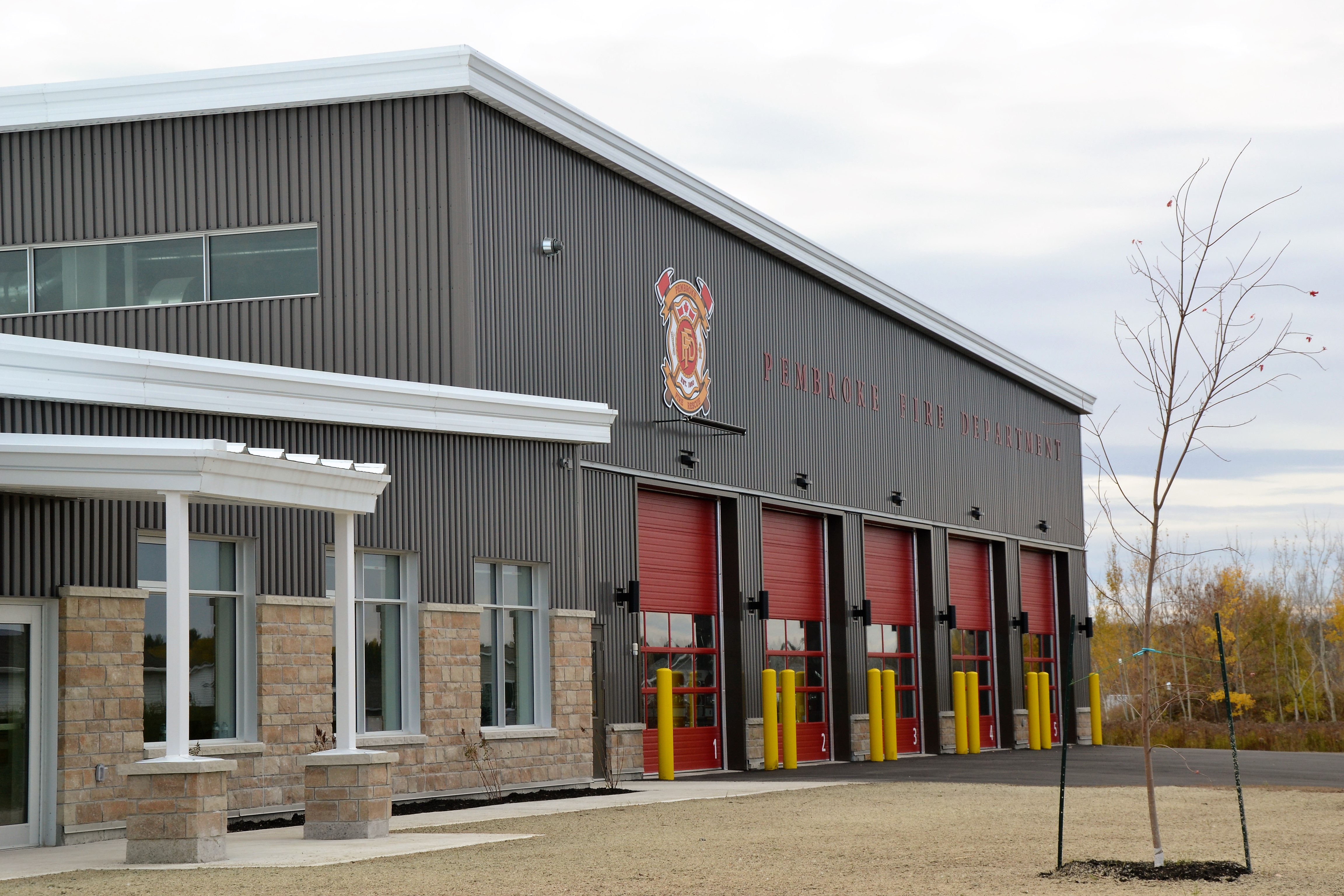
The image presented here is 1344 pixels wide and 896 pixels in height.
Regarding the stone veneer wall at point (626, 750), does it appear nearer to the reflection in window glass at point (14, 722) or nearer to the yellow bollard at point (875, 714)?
the yellow bollard at point (875, 714)

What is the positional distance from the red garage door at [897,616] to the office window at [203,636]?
738 inches

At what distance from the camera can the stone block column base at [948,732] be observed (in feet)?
120

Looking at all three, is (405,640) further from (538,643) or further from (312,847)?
(312,847)

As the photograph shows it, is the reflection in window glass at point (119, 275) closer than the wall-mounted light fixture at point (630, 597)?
Yes

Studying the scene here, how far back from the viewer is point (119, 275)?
23094 mm

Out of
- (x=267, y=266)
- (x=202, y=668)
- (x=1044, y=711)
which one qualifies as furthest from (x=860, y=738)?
(x=202, y=668)

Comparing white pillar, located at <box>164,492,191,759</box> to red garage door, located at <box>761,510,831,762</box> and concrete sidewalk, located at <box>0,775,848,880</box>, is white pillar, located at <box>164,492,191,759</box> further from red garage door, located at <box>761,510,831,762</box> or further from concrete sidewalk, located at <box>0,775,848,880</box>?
red garage door, located at <box>761,510,831,762</box>

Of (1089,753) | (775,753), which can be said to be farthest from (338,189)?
(1089,753)

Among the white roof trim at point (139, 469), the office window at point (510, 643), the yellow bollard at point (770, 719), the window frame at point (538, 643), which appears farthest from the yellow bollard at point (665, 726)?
the white roof trim at point (139, 469)

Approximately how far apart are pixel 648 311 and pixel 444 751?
9484 mm

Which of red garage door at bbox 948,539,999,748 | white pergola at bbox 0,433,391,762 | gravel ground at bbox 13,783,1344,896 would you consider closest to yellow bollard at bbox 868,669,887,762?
red garage door at bbox 948,539,999,748

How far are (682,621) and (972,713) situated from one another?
12.3 meters

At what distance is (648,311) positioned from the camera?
26750mm

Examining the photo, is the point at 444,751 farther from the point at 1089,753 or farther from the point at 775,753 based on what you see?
the point at 1089,753
